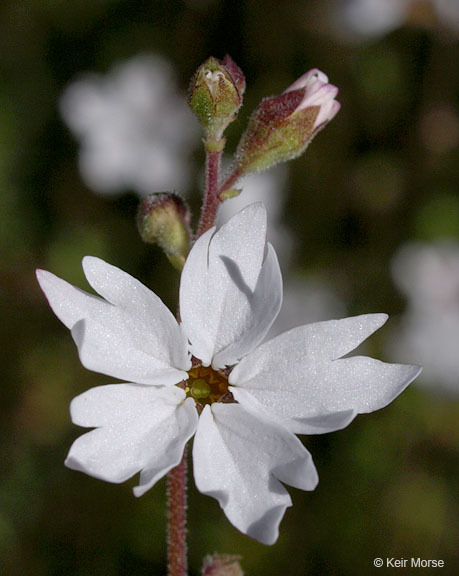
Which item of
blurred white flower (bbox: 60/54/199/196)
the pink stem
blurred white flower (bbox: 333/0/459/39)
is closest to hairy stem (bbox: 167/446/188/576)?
the pink stem

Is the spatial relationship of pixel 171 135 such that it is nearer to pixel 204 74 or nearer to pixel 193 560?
pixel 193 560

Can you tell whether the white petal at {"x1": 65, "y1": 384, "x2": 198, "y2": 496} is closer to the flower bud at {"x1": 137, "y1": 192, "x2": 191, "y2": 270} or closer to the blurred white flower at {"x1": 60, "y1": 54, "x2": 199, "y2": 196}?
the flower bud at {"x1": 137, "y1": 192, "x2": 191, "y2": 270}

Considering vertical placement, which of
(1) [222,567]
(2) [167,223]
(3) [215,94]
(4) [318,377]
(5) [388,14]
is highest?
(5) [388,14]

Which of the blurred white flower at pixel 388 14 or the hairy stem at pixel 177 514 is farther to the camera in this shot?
the blurred white flower at pixel 388 14

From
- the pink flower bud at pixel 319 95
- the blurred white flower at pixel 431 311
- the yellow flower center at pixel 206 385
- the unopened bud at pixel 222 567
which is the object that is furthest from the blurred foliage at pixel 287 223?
Answer: the pink flower bud at pixel 319 95

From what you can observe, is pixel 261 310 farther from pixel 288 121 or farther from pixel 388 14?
pixel 388 14

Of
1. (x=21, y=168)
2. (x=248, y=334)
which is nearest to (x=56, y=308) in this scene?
(x=248, y=334)

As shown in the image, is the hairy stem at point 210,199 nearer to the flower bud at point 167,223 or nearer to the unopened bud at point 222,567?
the flower bud at point 167,223

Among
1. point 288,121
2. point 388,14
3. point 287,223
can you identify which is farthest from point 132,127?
point 288,121
